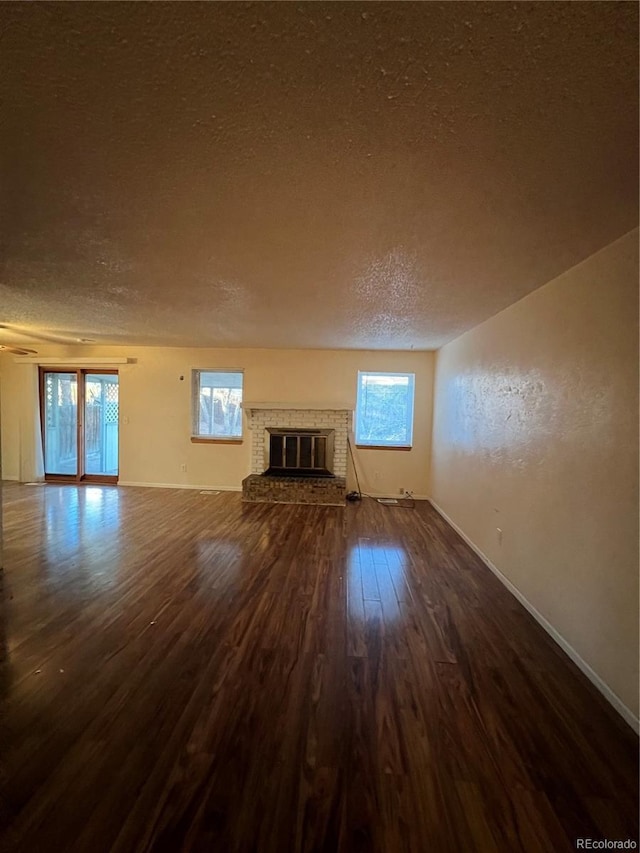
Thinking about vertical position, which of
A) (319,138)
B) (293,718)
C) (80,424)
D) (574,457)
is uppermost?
(319,138)

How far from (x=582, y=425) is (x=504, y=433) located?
952 millimetres

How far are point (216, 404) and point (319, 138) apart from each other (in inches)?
209

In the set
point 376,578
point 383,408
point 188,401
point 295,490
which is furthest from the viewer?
point 188,401

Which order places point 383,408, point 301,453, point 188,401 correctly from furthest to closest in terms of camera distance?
1. point 188,401
2. point 383,408
3. point 301,453

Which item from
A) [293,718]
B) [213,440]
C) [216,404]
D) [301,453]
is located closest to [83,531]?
[213,440]

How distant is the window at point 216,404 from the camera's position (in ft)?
19.9

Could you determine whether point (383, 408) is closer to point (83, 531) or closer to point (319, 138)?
point (83, 531)

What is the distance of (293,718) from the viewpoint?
1.56 meters

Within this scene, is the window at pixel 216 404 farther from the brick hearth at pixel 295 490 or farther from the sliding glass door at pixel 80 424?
the sliding glass door at pixel 80 424

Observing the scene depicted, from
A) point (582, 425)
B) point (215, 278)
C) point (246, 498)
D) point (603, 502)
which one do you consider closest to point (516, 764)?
point (603, 502)

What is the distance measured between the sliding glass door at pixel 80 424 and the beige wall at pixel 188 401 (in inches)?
9.1

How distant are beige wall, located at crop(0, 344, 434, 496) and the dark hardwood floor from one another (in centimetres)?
286

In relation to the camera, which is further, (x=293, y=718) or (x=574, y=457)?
(x=574, y=457)

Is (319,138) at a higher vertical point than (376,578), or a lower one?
higher
